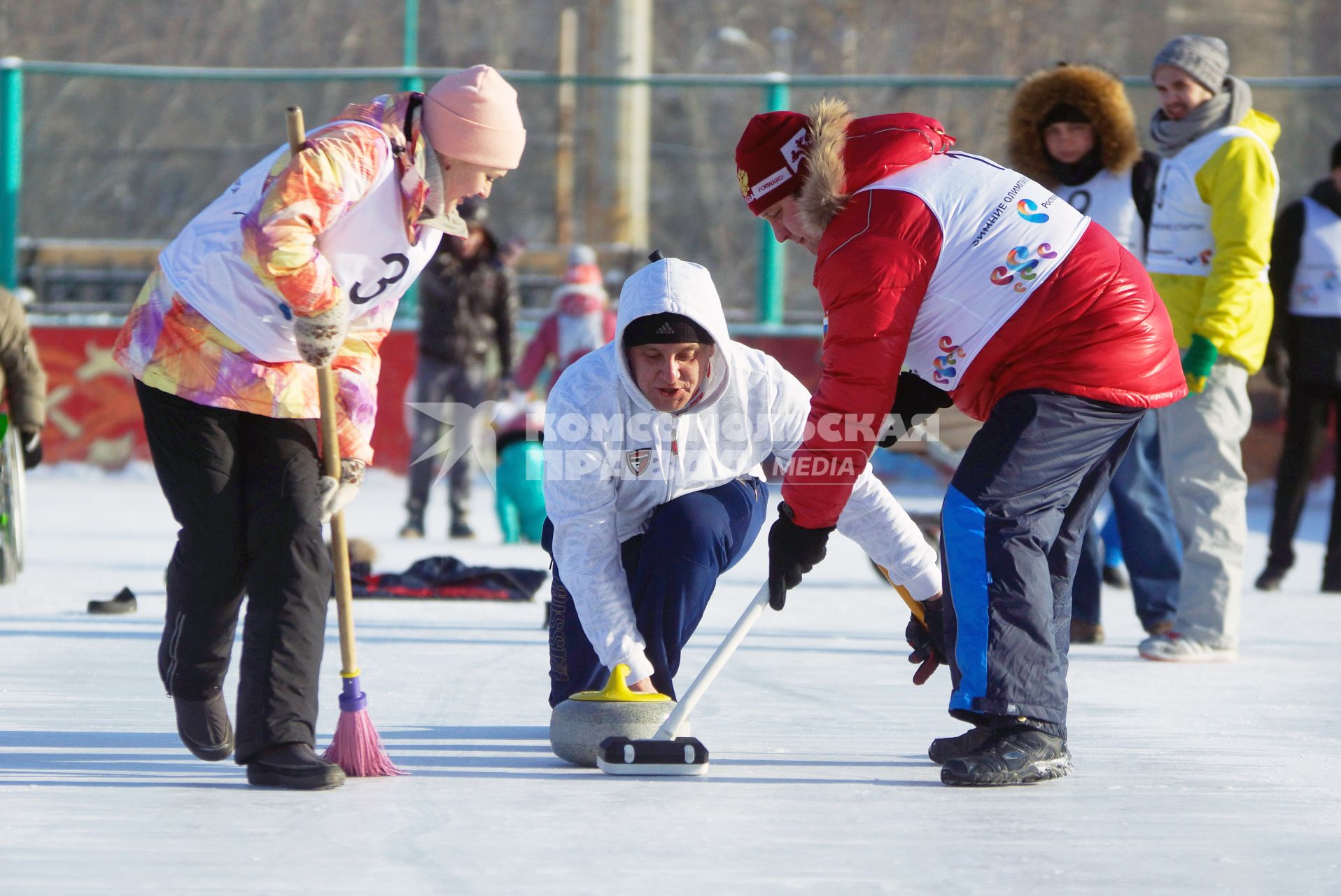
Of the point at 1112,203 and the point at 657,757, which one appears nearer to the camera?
the point at 657,757

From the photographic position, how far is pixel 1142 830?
3.25 m

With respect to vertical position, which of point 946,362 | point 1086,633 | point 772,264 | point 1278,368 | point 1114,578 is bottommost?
point 1114,578

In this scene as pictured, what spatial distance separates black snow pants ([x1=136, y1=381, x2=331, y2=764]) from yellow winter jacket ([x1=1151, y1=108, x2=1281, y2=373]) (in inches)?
120

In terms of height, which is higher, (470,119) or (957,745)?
(470,119)

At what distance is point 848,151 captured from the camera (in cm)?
358

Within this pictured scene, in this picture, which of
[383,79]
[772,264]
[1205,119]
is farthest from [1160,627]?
[383,79]

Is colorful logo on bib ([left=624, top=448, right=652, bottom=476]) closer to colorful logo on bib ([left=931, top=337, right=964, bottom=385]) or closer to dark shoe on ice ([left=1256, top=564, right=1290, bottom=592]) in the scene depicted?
colorful logo on bib ([left=931, top=337, right=964, bottom=385])

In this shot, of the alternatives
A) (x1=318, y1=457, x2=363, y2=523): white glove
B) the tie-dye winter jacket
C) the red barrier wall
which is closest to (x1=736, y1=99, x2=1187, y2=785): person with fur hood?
the tie-dye winter jacket

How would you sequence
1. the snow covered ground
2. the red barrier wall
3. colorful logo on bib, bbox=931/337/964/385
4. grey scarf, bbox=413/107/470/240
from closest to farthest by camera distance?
the snow covered ground
grey scarf, bbox=413/107/470/240
colorful logo on bib, bbox=931/337/964/385
the red barrier wall

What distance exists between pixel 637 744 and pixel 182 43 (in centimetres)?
2115

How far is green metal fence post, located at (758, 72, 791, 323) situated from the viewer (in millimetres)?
11492

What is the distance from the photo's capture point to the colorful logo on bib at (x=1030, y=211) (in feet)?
11.9

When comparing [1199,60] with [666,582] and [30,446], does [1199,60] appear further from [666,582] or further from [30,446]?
[30,446]

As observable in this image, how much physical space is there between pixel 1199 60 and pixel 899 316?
8.52 ft
